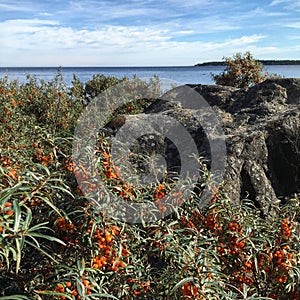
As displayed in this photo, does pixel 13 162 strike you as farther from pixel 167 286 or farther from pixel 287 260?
pixel 287 260

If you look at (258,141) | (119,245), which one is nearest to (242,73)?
(258,141)

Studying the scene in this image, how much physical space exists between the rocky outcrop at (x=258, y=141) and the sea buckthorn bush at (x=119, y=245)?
159 cm

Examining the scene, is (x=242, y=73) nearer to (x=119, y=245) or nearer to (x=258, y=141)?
(x=258, y=141)

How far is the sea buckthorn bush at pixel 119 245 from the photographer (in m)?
1.81

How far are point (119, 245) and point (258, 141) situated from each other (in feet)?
11.2

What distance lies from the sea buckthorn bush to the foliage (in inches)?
445

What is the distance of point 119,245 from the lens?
7.09 feet

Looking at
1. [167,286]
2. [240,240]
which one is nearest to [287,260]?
[240,240]

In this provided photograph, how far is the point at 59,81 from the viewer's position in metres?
10.1

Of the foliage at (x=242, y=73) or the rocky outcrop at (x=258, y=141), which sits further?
the foliage at (x=242, y=73)

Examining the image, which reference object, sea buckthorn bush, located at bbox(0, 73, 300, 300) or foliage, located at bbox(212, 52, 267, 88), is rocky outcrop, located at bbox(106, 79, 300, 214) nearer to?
sea buckthorn bush, located at bbox(0, 73, 300, 300)

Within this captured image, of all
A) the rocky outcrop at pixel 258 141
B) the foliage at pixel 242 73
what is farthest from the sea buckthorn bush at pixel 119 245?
the foliage at pixel 242 73

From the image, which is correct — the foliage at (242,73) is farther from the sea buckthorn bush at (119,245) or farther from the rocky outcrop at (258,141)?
the sea buckthorn bush at (119,245)

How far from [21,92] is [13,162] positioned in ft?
23.7
